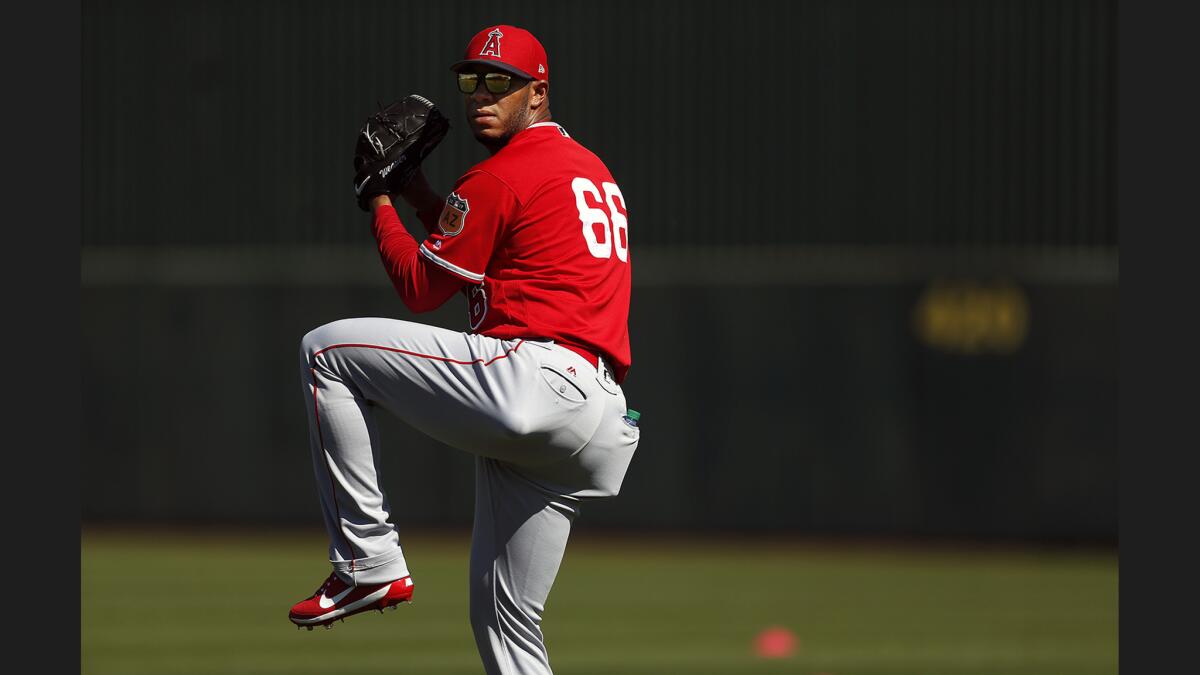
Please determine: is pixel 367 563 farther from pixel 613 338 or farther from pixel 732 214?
pixel 732 214

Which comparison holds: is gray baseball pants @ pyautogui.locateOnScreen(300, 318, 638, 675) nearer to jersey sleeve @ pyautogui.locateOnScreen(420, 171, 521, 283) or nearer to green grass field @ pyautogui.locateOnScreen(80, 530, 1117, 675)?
jersey sleeve @ pyautogui.locateOnScreen(420, 171, 521, 283)

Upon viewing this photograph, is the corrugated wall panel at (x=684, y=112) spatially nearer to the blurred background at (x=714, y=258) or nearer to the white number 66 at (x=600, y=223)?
the blurred background at (x=714, y=258)

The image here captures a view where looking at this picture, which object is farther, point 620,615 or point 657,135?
point 657,135

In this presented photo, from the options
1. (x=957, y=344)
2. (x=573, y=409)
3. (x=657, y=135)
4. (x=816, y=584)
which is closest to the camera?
(x=573, y=409)

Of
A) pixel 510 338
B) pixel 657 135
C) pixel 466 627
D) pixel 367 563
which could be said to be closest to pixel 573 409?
pixel 510 338

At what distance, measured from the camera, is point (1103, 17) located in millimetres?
16922

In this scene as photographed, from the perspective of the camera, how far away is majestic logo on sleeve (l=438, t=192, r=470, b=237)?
5.69 metres

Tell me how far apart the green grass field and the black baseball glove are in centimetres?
419

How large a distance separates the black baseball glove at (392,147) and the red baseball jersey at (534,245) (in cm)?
30

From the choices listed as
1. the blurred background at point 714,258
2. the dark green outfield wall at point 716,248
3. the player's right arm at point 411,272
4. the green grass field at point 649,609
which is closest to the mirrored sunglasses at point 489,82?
the player's right arm at point 411,272

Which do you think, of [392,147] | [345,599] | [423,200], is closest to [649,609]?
[423,200]

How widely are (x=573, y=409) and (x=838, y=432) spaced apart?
10721mm

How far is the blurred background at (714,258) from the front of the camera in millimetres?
15984

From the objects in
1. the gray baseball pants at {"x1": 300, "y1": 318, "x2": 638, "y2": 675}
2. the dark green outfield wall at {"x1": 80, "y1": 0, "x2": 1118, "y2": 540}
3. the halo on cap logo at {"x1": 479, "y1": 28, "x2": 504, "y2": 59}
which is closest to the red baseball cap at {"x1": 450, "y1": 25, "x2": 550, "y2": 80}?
the halo on cap logo at {"x1": 479, "y1": 28, "x2": 504, "y2": 59}
